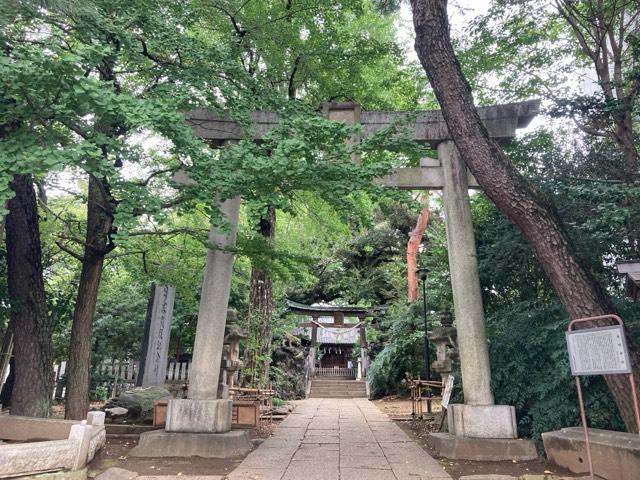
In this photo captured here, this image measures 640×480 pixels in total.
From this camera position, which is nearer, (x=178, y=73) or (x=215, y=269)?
(x=178, y=73)

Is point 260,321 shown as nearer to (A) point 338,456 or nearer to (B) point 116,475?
(A) point 338,456

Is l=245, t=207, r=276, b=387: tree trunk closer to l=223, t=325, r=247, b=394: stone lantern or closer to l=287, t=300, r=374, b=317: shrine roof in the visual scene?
l=223, t=325, r=247, b=394: stone lantern

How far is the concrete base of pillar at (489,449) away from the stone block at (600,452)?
1.63ft

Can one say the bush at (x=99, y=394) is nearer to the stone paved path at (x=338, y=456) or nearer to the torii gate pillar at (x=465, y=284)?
the stone paved path at (x=338, y=456)

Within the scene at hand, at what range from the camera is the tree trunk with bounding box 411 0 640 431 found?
460cm

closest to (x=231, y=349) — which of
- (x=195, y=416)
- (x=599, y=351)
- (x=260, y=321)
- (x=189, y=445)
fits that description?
(x=195, y=416)

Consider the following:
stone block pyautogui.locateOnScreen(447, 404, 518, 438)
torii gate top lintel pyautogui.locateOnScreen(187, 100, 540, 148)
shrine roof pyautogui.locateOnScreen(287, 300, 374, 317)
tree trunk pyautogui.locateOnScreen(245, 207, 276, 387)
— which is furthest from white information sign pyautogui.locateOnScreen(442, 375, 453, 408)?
shrine roof pyautogui.locateOnScreen(287, 300, 374, 317)

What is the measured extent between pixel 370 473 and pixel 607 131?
20.8 ft

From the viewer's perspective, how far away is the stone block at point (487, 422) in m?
5.76

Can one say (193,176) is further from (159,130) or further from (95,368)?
(95,368)

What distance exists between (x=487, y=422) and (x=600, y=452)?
1.81 metres

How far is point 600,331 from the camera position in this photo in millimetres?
3549

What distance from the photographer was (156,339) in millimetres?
9305

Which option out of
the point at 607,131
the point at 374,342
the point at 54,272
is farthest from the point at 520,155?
the point at 374,342
